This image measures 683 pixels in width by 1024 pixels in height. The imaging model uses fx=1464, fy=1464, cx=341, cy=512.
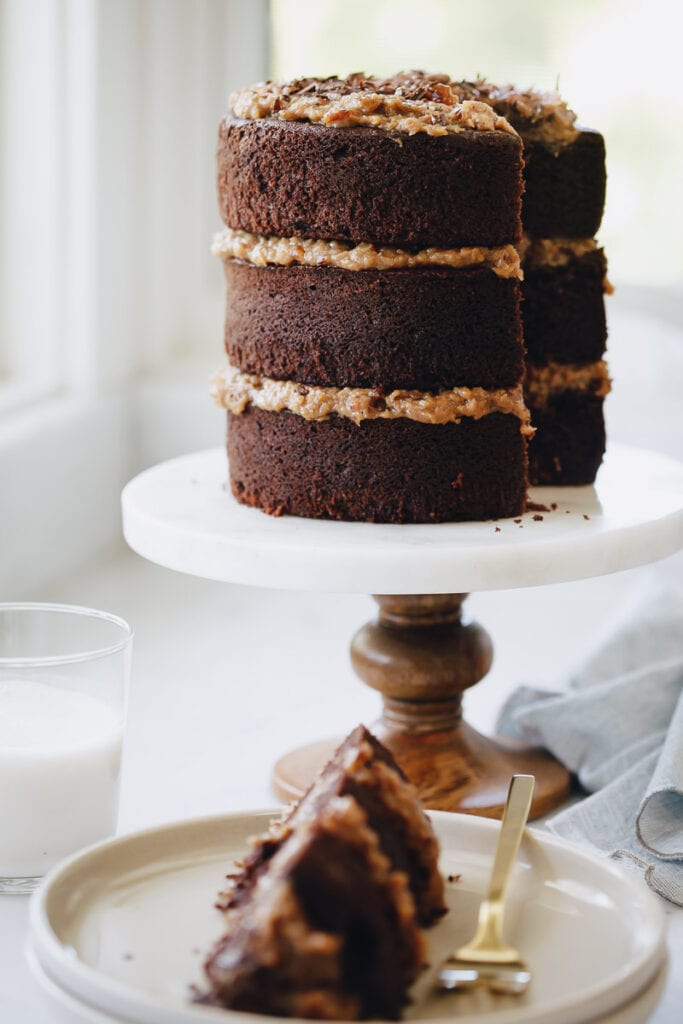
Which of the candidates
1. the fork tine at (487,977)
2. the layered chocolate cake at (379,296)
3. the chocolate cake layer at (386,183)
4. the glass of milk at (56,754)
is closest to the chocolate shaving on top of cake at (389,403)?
the layered chocolate cake at (379,296)

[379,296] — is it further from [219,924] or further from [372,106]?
[219,924]

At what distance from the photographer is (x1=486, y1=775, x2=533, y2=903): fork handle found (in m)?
0.87

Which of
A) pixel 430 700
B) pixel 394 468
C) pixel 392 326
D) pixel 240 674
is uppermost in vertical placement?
pixel 392 326

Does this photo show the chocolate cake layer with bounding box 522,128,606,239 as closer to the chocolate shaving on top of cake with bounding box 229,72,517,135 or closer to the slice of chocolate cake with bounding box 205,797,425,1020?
the chocolate shaving on top of cake with bounding box 229,72,517,135

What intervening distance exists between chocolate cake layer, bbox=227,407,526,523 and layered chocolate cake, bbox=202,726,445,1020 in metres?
0.34

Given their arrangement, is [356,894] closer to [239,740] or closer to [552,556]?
[552,556]

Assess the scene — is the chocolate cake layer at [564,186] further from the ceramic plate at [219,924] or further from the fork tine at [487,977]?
the fork tine at [487,977]

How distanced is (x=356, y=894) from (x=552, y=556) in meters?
0.39

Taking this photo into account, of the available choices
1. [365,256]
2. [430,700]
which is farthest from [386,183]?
[430,700]

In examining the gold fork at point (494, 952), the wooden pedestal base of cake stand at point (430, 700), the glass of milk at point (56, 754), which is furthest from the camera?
the wooden pedestal base of cake stand at point (430, 700)

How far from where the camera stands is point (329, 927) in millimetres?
713

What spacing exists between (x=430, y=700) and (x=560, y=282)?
38 cm

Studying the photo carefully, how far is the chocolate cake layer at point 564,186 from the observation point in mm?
1235

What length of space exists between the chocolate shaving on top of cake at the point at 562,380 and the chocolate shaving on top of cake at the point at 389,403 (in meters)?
0.13
